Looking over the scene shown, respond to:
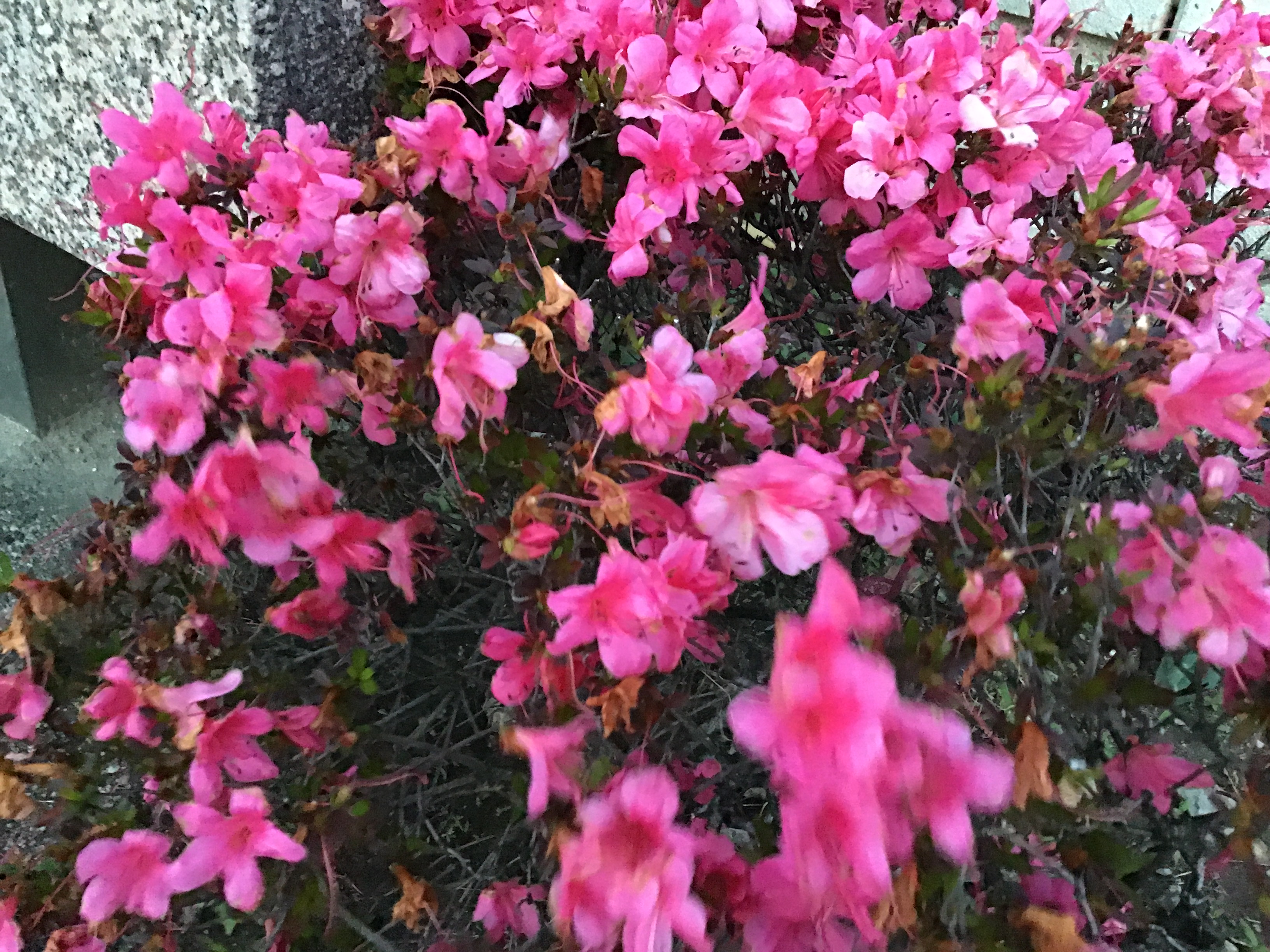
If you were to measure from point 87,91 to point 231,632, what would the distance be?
3.47ft

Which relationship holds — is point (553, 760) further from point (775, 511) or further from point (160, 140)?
point (160, 140)

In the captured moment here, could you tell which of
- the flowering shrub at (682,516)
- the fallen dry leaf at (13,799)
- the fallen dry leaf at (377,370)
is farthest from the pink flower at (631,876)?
the fallen dry leaf at (13,799)

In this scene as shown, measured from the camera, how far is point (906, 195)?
86cm

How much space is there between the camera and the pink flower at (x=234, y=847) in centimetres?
69

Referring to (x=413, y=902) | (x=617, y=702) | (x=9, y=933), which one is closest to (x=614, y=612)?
(x=617, y=702)

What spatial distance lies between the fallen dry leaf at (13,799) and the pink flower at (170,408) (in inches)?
12.4

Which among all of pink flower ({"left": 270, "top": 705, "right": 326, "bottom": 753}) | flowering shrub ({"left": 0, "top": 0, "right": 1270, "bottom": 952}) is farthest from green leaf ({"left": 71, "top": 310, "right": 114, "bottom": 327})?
pink flower ({"left": 270, "top": 705, "right": 326, "bottom": 753})

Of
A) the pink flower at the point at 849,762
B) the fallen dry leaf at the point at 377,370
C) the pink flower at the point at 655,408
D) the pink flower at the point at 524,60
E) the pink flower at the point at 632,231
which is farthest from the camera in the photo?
the pink flower at the point at 524,60

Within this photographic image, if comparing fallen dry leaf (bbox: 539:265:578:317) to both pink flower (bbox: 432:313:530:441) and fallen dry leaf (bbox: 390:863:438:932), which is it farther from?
fallen dry leaf (bbox: 390:863:438:932)

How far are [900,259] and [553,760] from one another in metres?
0.65

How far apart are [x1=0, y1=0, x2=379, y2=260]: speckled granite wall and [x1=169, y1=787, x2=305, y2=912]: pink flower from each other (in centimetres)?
99

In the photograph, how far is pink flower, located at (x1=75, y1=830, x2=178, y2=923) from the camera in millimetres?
715

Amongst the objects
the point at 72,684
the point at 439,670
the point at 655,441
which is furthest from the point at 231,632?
the point at 655,441

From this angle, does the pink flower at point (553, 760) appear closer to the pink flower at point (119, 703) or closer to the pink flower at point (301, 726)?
the pink flower at point (301, 726)
